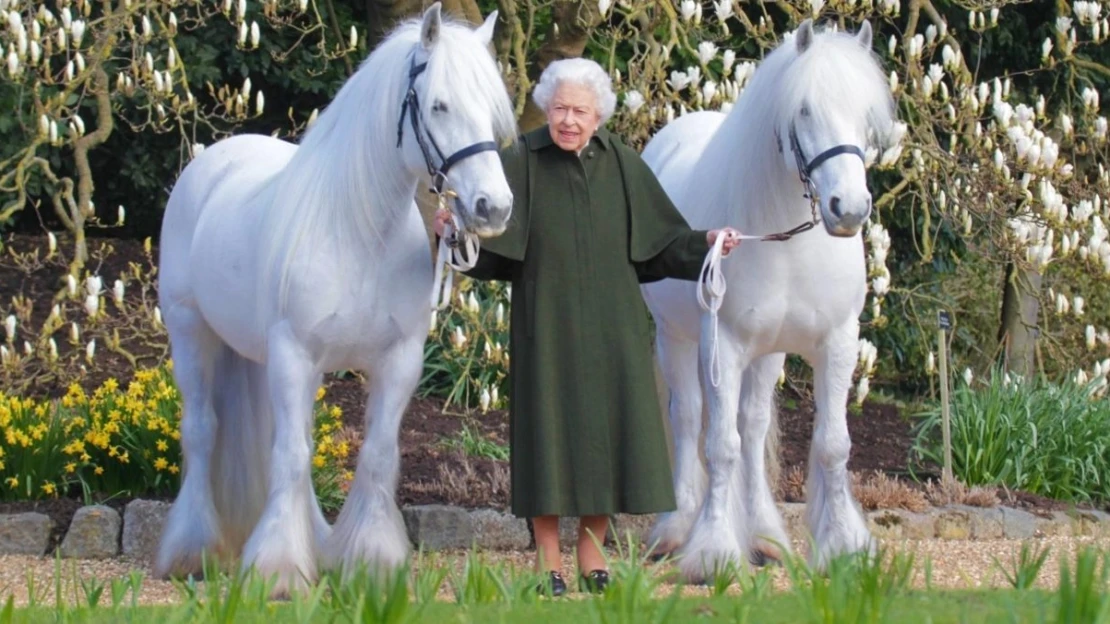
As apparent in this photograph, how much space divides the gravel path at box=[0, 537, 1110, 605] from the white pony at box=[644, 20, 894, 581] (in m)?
0.26

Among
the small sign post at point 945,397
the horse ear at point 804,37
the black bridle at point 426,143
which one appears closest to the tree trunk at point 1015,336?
the small sign post at point 945,397

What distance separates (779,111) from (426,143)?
47.2 inches

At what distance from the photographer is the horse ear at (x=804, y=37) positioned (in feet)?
17.4

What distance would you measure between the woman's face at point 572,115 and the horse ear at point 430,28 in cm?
42

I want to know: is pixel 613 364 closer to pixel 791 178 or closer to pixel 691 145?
pixel 791 178

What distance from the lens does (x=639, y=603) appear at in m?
3.25

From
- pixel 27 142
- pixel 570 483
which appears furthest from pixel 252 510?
pixel 27 142

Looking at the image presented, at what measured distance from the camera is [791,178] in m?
5.49

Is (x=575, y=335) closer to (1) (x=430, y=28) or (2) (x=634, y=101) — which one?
(1) (x=430, y=28)

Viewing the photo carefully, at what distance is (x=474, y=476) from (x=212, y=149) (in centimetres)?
173

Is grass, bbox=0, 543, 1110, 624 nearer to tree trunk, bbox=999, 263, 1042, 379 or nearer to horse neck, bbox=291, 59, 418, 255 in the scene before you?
horse neck, bbox=291, 59, 418, 255

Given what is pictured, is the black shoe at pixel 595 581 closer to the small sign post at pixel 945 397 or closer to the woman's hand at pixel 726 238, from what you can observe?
the woman's hand at pixel 726 238

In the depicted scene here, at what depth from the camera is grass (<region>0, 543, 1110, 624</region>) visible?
3.06 meters

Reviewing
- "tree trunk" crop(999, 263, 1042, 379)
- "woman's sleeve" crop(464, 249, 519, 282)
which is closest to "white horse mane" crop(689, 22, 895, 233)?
"woman's sleeve" crop(464, 249, 519, 282)
